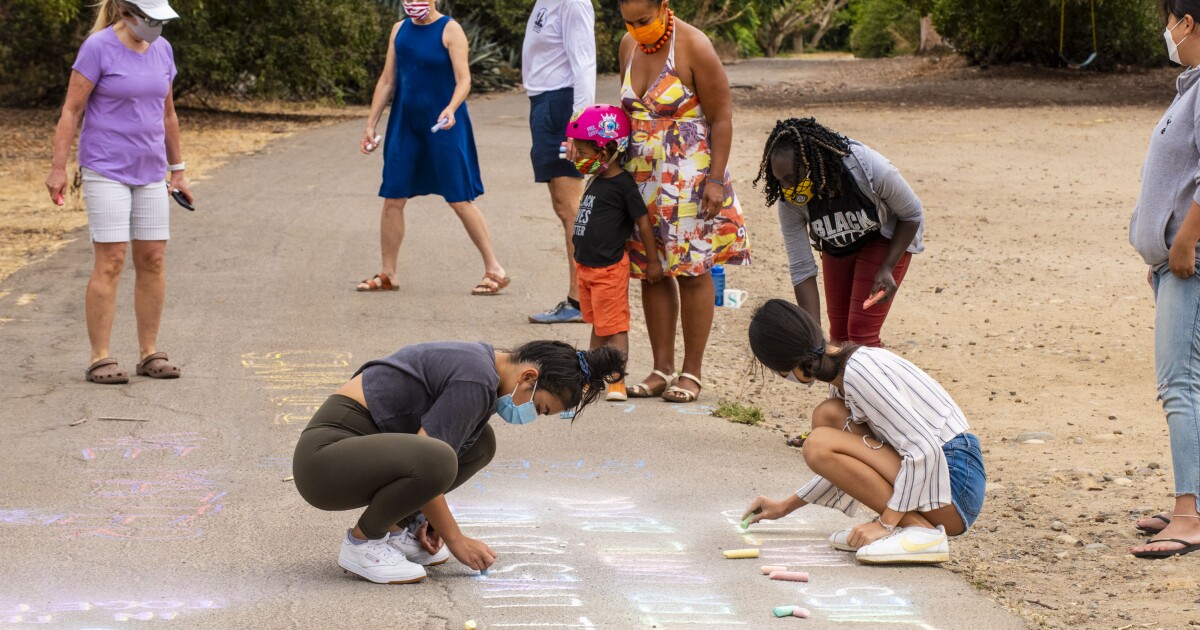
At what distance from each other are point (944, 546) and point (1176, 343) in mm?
985

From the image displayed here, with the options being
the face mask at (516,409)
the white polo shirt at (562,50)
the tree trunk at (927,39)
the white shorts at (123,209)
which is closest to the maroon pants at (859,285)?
the face mask at (516,409)

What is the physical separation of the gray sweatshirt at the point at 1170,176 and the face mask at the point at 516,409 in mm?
2030

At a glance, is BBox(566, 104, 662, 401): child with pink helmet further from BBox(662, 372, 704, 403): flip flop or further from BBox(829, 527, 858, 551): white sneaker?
BBox(829, 527, 858, 551): white sneaker

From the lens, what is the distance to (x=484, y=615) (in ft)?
11.6

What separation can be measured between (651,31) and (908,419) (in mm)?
2376

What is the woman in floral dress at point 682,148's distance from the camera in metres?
5.62

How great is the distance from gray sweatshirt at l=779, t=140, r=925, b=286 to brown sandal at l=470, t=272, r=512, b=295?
3.21 metres

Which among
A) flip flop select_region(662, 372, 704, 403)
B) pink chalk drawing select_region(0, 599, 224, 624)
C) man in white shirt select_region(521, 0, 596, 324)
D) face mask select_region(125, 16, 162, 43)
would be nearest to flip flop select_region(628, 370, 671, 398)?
flip flop select_region(662, 372, 704, 403)

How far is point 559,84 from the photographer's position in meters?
7.11

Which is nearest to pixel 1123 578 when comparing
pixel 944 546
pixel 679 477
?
pixel 944 546

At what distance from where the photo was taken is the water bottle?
623cm

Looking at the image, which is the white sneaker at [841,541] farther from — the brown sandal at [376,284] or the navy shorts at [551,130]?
the brown sandal at [376,284]

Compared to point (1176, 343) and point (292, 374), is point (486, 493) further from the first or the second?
point (1176, 343)

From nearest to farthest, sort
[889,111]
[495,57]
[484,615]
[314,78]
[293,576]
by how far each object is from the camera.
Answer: [484,615]
[293,576]
[314,78]
[889,111]
[495,57]
